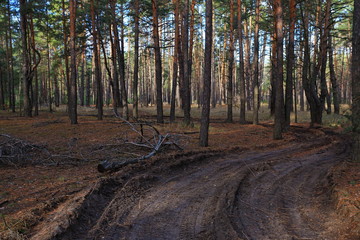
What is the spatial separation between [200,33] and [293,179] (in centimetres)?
3684

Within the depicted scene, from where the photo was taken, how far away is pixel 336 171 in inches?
298

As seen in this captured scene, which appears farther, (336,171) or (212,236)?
(336,171)

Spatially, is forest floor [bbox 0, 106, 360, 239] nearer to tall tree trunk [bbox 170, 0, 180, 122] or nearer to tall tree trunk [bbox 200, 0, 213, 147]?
tall tree trunk [bbox 200, 0, 213, 147]

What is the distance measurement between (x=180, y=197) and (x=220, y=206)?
0.97m

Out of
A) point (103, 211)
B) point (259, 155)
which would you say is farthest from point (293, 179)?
point (103, 211)

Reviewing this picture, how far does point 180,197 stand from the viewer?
5988mm

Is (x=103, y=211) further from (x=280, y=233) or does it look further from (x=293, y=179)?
(x=293, y=179)

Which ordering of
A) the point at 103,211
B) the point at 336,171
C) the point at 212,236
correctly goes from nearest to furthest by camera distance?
1. the point at 212,236
2. the point at 103,211
3. the point at 336,171

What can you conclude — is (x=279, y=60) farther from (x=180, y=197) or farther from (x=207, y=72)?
(x=180, y=197)

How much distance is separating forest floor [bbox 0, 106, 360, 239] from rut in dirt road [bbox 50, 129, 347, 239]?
18mm

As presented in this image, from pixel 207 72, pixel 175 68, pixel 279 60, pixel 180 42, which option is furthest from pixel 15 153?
pixel 180 42

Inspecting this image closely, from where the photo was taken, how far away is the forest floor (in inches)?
174

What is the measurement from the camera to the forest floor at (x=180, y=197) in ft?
14.5

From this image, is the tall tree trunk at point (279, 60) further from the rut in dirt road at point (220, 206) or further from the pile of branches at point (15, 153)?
the pile of branches at point (15, 153)
